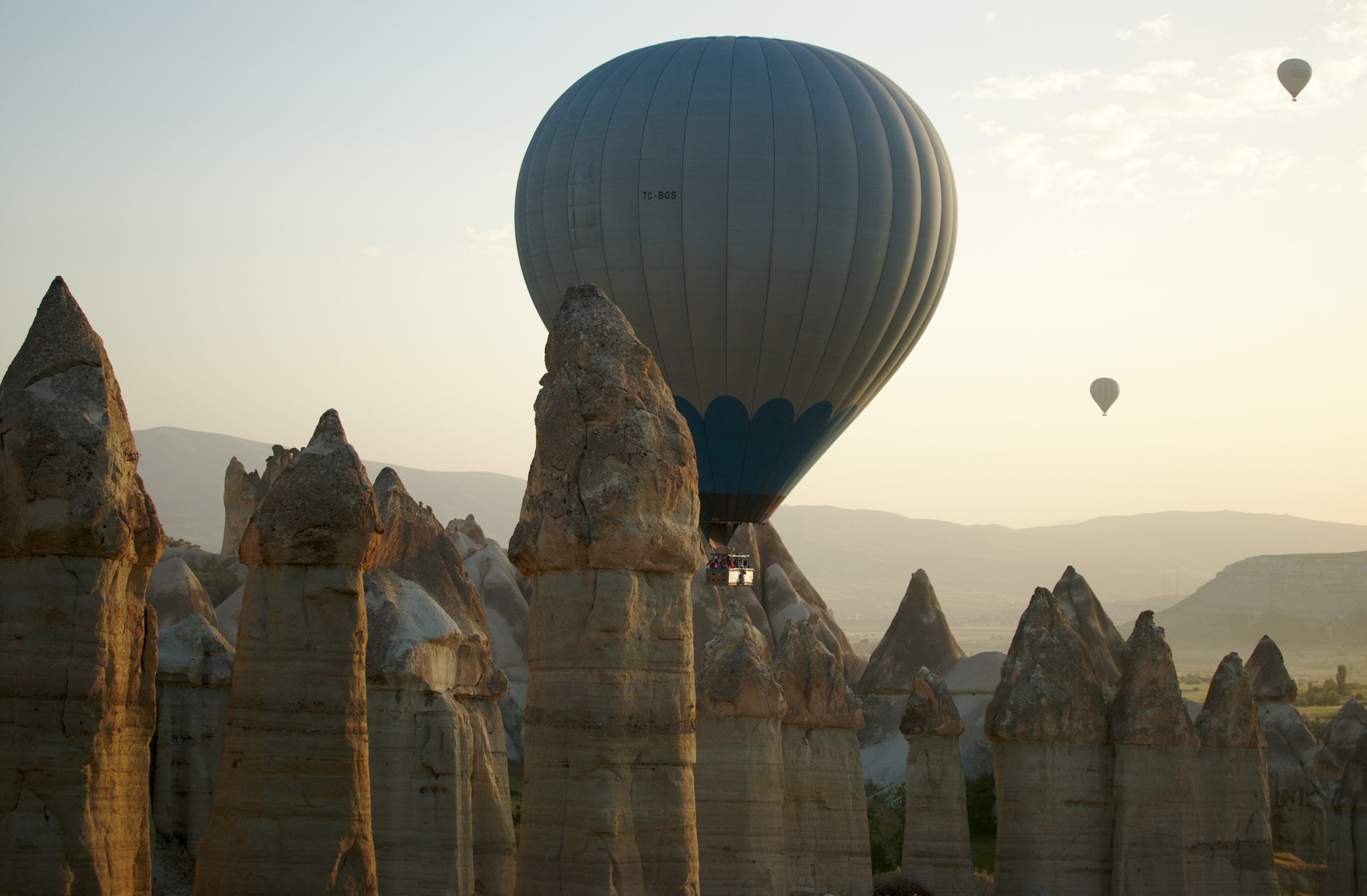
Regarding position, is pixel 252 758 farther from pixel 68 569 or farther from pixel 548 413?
pixel 548 413

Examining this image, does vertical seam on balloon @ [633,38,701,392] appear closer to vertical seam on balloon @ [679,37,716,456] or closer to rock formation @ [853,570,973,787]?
vertical seam on balloon @ [679,37,716,456]

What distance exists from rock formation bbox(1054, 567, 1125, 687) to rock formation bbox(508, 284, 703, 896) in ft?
77.8

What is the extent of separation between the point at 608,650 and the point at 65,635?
11.6ft

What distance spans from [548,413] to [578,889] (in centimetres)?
314

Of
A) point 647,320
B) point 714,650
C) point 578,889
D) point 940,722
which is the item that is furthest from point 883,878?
point 647,320

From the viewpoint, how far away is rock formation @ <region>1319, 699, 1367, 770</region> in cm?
3216

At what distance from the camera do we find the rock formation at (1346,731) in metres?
32.2

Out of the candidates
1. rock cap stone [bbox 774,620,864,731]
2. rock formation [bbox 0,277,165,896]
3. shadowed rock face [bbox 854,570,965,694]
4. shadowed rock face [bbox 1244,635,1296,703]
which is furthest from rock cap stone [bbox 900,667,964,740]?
shadowed rock face [bbox 854,570,965,694]

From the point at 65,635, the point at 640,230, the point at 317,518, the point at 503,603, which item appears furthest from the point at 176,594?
the point at 317,518

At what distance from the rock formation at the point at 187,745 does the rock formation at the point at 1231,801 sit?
37.3ft

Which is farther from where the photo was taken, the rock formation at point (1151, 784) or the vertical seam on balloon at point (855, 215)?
the vertical seam on balloon at point (855, 215)

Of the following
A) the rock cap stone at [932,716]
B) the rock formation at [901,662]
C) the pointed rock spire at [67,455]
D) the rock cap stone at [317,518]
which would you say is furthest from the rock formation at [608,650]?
the rock formation at [901,662]

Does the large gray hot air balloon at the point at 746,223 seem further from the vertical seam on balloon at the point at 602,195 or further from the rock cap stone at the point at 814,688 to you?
the rock cap stone at the point at 814,688

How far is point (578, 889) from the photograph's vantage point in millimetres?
10352
